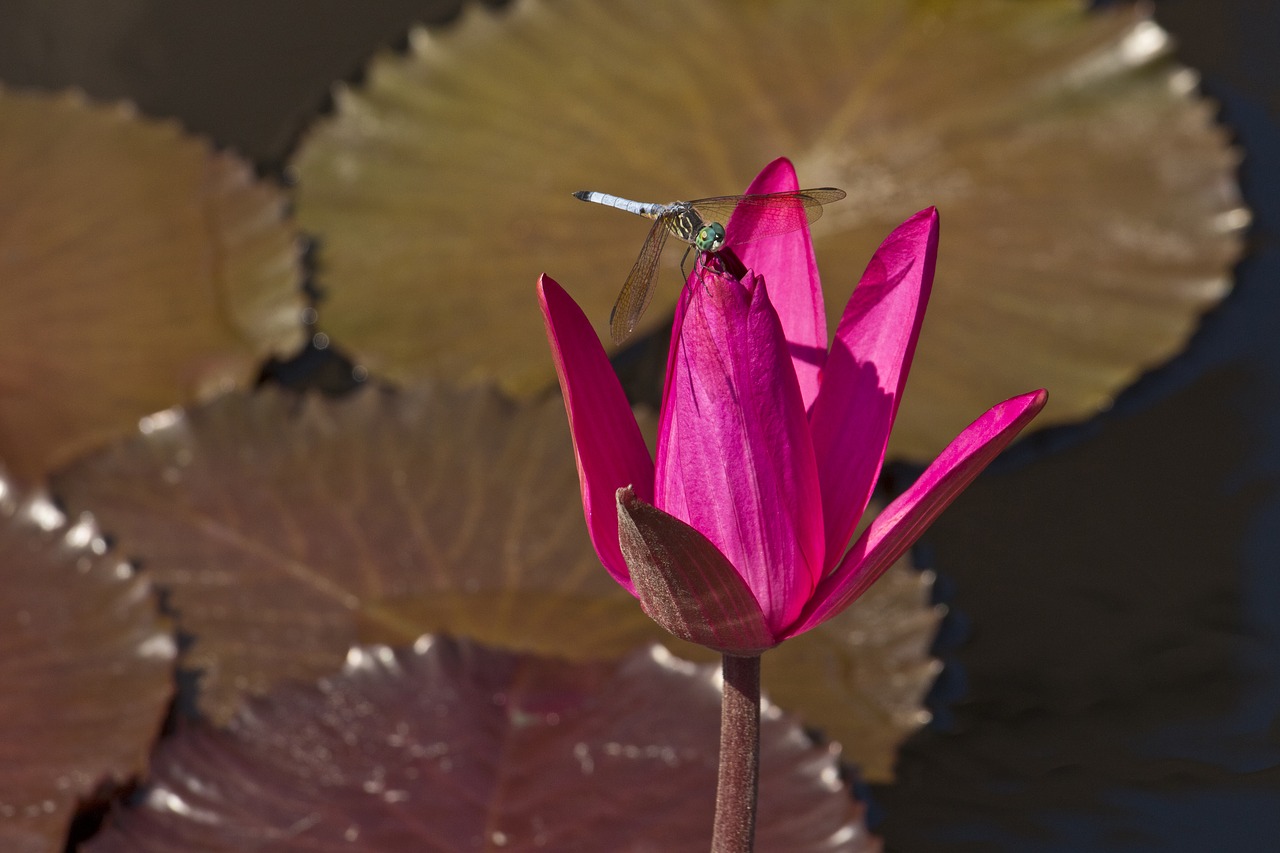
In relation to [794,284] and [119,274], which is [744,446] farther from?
[119,274]

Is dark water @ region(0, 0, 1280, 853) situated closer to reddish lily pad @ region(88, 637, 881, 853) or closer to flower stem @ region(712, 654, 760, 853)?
reddish lily pad @ region(88, 637, 881, 853)

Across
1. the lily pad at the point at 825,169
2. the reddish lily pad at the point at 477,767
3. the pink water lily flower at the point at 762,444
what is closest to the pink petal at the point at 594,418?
the pink water lily flower at the point at 762,444

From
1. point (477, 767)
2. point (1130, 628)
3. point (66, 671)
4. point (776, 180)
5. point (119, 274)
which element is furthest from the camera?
point (119, 274)

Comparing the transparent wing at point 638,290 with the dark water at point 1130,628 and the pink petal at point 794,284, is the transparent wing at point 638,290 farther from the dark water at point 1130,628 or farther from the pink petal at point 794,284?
the dark water at point 1130,628

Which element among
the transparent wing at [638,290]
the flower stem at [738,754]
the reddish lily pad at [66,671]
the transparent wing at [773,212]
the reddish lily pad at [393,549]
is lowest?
the reddish lily pad at [66,671]

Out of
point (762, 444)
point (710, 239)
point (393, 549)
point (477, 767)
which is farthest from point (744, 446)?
point (393, 549)

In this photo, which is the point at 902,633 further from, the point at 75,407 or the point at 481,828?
the point at 75,407

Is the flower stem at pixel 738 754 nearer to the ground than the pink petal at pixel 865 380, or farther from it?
nearer to the ground

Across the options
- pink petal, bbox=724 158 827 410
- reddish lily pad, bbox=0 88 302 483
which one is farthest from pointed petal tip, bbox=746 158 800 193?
reddish lily pad, bbox=0 88 302 483
